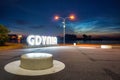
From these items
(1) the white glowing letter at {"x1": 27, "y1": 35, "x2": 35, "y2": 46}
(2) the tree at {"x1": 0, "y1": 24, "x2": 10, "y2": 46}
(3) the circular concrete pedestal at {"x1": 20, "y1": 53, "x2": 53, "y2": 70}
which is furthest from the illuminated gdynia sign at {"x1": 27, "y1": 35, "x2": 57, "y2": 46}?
(3) the circular concrete pedestal at {"x1": 20, "y1": 53, "x2": 53, "y2": 70}

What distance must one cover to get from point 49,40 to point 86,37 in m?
69.6

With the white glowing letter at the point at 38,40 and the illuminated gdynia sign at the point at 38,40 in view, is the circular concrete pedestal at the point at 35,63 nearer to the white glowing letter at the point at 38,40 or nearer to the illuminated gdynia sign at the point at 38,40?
the illuminated gdynia sign at the point at 38,40

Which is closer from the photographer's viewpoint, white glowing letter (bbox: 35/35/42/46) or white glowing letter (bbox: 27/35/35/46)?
white glowing letter (bbox: 27/35/35/46)

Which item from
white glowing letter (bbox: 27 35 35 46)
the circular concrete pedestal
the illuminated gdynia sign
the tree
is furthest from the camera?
the tree

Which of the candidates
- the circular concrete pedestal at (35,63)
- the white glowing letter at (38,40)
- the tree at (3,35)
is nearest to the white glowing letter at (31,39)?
the white glowing letter at (38,40)

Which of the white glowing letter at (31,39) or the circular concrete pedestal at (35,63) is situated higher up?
the white glowing letter at (31,39)

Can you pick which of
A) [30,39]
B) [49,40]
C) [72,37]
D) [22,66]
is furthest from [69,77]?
[72,37]

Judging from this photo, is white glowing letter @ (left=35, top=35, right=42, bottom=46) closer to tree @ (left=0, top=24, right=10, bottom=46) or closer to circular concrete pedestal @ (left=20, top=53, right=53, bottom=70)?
tree @ (left=0, top=24, right=10, bottom=46)

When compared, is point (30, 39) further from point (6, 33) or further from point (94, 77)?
point (94, 77)

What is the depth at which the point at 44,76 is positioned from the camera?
6371mm

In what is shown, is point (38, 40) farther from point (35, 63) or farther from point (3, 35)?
point (35, 63)

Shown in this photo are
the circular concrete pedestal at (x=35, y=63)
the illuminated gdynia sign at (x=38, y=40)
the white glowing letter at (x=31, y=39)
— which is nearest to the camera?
the circular concrete pedestal at (x=35, y=63)

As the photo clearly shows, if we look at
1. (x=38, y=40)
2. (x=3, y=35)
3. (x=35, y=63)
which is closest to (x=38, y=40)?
(x=38, y=40)

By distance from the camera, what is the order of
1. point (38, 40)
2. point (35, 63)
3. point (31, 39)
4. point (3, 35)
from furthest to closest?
1. point (3, 35)
2. point (38, 40)
3. point (31, 39)
4. point (35, 63)
